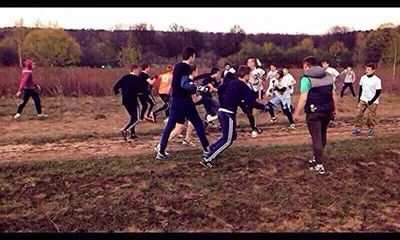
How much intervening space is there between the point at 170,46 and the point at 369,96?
66187mm

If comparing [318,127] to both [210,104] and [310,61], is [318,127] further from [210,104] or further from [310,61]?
[210,104]

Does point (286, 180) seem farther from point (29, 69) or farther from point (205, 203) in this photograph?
point (29, 69)

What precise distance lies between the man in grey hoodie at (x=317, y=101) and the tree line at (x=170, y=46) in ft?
71.9

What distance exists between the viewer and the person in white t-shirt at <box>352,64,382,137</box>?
29.9ft

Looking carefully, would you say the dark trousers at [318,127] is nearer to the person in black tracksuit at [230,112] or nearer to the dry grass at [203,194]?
the dry grass at [203,194]

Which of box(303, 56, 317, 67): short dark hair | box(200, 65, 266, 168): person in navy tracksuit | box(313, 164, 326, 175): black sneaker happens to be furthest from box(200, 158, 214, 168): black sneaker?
box(303, 56, 317, 67): short dark hair

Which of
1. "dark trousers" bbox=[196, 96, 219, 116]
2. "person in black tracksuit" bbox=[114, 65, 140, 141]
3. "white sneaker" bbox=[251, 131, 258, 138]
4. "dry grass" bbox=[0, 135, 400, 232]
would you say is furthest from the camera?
"white sneaker" bbox=[251, 131, 258, 138]

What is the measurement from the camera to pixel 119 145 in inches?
338

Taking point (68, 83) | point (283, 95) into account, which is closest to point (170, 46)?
point (68, 83)

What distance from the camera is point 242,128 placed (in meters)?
10.5

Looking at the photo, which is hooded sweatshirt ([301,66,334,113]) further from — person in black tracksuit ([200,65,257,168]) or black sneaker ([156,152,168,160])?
black sneaker ([156,152,168,160])

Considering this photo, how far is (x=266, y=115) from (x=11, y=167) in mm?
7983

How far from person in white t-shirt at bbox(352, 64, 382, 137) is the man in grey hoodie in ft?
9.05

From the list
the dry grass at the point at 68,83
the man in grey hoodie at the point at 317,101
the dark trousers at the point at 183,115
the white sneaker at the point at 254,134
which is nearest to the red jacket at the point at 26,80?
the dark trousers at the point at 183,115
